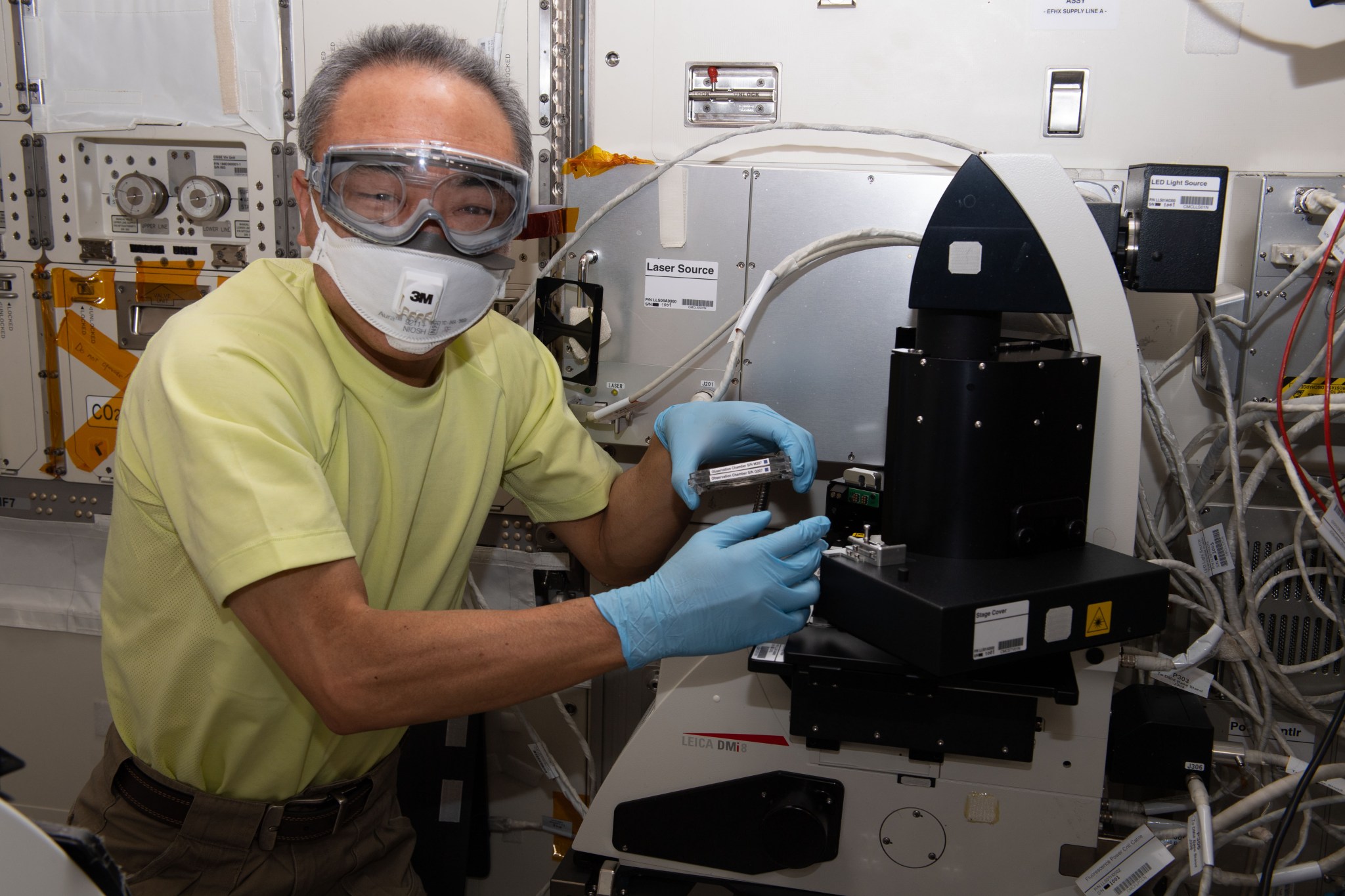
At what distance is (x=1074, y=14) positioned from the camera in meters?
1.50

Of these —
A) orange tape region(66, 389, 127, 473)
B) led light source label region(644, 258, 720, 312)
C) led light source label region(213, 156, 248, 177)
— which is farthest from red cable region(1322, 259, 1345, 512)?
orange tape region(66, 389, 127, 473)

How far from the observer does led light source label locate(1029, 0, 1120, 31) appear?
58.7 inches

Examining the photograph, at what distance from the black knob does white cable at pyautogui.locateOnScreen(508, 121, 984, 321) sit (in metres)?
0.97

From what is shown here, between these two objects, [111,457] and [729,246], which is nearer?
[729,246]

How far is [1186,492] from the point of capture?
1.40 meters

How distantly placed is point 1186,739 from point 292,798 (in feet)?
4.07

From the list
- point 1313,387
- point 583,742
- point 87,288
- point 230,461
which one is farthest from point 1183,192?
point 87,288

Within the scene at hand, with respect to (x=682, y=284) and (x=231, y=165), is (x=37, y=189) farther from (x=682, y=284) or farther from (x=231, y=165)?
(x=682, y=284)

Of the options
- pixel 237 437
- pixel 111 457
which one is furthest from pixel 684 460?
pixel 111 457

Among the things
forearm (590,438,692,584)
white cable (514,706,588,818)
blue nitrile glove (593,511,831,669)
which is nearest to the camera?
blue nitrile glove (593,511,831,669)

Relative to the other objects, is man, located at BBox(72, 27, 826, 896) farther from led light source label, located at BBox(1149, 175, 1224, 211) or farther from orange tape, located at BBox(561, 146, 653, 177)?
led light source label, located at BBox(1149, 175, 1224, 211)

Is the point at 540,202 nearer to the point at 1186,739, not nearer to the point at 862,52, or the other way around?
the point at 862,52

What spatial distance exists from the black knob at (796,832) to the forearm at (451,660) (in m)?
0.31

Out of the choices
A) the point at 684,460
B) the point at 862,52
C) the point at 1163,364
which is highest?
the point at 862,52
